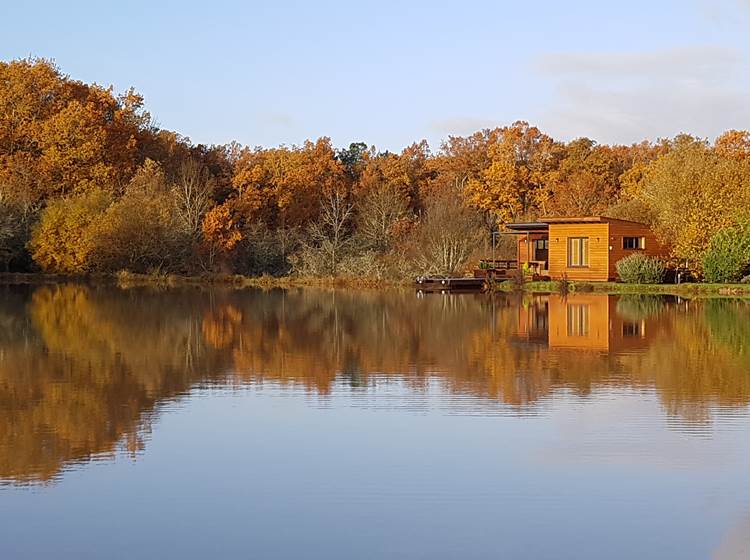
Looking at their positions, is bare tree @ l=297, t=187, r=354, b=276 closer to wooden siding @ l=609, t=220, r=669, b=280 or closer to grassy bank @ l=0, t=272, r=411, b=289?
grassy bank @ l=0, t=272, r=411, b=289

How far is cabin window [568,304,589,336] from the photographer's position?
70.7 feet

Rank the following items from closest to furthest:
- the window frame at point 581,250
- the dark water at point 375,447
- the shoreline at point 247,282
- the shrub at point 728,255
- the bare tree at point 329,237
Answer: the dark water at point 375,447, the shrub at point 728,255, the shoreline at point 247,282, the window frame at point 581,250, the bare tree at point 329,237

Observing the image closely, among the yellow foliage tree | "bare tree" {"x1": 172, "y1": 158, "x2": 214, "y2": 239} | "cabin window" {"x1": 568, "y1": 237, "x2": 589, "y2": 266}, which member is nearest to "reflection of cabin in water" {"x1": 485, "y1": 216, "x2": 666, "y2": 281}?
"cabin window" {"x1": 568, "y1": 237, "x2": 589, "y2": 266}

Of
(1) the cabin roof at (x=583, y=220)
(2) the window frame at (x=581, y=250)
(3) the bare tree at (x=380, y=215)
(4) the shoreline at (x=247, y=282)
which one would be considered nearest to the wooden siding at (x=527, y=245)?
→ (1) the cabin roof at (x=583, y=220)

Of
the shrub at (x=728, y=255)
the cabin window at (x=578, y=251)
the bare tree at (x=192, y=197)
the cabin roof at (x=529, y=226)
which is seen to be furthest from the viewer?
the bare tree at (x=192, y=197)

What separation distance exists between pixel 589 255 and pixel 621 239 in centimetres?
Result: 157

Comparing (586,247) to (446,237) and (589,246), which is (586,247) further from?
(446,237)

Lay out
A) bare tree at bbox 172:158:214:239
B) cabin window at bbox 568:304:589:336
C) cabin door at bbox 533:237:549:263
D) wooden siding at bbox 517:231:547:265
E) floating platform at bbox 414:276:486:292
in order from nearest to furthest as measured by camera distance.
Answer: cabin window at bbox 568:304:589:336 < floating platform at bbox 414:276:486:292 < wooden siding at bbox 517:231:547:265 < cabin door at bbox 533:237:549:263 < bare tree at bbox 172:158:214:239

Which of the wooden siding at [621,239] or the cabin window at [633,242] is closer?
the wooden siding at [621,239]

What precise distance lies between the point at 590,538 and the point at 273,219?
51.4 meters

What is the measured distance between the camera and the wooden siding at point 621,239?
140 feet

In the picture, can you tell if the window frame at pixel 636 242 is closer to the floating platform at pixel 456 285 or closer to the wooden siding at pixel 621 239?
the wooden siding at pixel 621 239

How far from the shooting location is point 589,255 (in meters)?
42.9

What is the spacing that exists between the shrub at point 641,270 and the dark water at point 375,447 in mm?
20548
